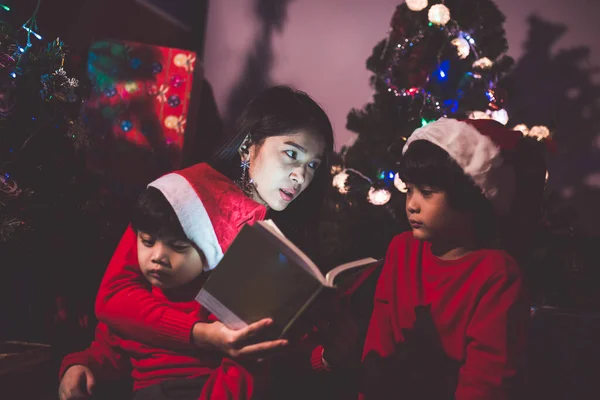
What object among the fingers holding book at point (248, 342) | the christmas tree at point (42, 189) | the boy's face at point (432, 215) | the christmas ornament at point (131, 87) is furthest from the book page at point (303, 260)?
the christmas ornament at point (131, 87)

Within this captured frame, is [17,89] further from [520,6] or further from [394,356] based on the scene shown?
[520,6]

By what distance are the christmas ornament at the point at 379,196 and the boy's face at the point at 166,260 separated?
1.18 metres

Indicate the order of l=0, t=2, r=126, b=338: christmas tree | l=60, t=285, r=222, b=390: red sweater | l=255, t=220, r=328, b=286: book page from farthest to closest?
l=0, t=2, r=126, b=338: christmas tree < l=60, t=285, r=222, b=390: red sweater < l=255, t=220, r=328, b=286: book page

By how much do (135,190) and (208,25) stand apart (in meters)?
1.70

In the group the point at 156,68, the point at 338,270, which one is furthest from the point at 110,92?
the point at 338,270

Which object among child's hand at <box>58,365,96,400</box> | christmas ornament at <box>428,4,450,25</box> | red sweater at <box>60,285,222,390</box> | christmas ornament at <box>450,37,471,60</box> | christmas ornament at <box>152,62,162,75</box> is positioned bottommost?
child's hand at <box>58,365,96,400</box>

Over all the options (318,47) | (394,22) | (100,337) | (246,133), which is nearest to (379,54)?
(394,22)

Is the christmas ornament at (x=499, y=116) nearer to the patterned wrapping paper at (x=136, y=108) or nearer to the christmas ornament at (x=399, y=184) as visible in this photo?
the christmas ornament at (x=399, y=184)

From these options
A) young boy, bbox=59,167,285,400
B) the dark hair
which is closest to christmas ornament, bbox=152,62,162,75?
the dark hair

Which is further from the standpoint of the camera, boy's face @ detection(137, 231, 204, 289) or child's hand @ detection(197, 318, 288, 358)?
boy's face @ detection(137, 231, 204, 289)

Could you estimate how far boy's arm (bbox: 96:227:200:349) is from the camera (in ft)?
3.15

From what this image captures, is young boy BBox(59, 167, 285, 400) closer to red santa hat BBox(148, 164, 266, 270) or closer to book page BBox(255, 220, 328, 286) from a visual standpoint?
red santa hat BBox(148, 164, 266, 270)

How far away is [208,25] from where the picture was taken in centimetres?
341

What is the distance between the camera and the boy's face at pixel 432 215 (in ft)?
3.46
